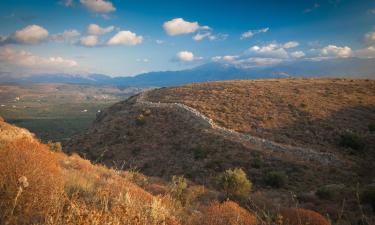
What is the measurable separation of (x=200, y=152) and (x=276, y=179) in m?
8.76

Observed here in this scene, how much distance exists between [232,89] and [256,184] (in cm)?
3610

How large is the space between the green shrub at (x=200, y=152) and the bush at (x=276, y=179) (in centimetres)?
745

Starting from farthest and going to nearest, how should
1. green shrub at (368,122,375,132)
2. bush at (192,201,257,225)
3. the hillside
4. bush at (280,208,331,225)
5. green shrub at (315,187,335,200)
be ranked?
green shrub at (368,122,375,132), the hillside, green shrub at (315,187,335,200), bush at (280,208,331,225), bush at (192,201,257,225)

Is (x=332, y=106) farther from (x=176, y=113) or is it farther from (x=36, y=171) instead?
(x=36, y=171)

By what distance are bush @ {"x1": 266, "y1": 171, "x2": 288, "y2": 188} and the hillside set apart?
75 mm

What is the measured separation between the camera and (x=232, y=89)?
58031mm

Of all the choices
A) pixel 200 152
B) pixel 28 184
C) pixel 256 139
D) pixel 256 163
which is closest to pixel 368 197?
pixel 256 163

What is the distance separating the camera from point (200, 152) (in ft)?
97.4

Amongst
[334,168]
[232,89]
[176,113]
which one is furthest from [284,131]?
[232,89]

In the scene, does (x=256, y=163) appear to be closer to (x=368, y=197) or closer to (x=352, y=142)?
(x=368, y=197)

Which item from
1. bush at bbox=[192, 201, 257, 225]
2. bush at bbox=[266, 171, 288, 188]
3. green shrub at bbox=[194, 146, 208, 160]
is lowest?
bush at bbox=[266, 171, 288, 188]

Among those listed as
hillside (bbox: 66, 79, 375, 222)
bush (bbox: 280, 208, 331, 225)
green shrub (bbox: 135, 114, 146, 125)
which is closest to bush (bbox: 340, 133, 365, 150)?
hillside (bbox: 66, 79, 375, 222)

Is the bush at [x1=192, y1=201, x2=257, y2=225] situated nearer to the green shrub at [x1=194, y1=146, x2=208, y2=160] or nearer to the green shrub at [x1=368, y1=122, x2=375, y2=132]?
the green shrub at [x1=194, y1=146, x2=208, y2=160]

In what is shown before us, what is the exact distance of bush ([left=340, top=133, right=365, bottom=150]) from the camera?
33688 millimetres
